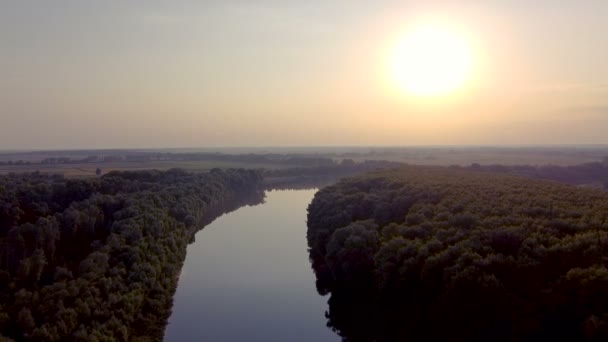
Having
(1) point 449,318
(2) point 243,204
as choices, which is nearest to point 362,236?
(1) point 449,318

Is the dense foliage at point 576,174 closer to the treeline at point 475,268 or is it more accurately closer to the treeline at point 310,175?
the treeline at point 310,175

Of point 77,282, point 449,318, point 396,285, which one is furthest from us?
point 396,285

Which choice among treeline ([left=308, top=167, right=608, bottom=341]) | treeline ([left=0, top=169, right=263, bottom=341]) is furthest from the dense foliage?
treeline ([left=0, top=169, right=263, bottom=341])

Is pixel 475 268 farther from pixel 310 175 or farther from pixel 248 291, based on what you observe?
pixel 310 175

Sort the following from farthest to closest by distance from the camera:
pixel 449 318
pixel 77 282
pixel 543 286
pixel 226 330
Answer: pixel 226 330 → pixel 77 282 → pixel 449 318 → pixel 543 286

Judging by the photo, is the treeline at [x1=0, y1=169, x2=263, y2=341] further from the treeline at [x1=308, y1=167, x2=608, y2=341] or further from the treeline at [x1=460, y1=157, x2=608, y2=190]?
the treeline at [x1=460, y1=157, x2=608, y2=190]

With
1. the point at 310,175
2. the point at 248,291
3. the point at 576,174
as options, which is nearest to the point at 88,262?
the point at 248,291

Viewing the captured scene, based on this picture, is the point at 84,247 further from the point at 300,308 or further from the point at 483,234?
the point at 483,234
